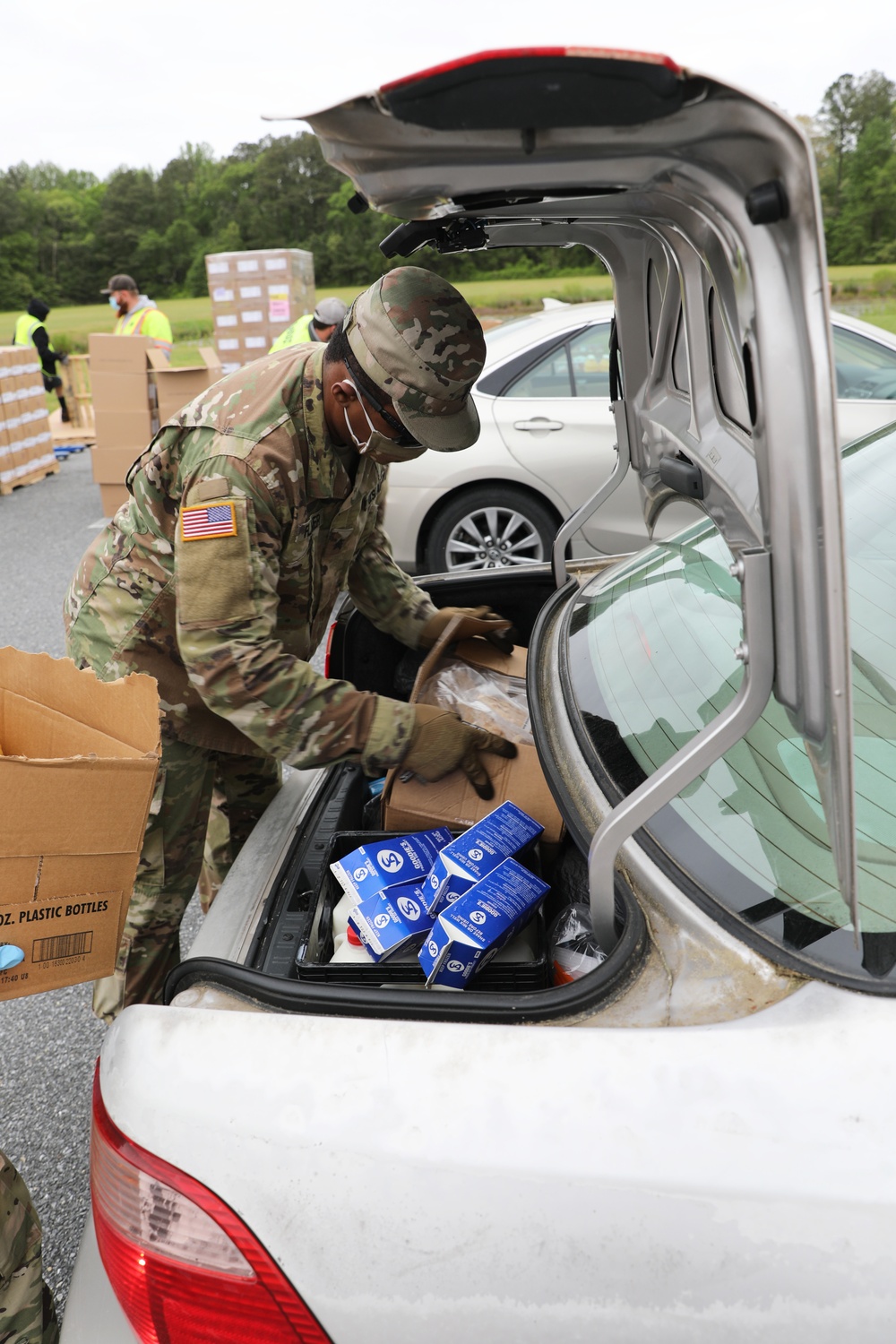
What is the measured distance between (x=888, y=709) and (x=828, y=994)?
0.44m

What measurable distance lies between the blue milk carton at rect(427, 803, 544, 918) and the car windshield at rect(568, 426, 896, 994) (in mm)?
189

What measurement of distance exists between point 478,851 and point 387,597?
36.7 inches

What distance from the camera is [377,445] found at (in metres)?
1.74

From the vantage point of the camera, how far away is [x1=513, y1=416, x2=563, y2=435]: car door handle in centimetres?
504

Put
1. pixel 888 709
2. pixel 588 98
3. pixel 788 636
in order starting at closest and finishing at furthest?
pixel 588 98 → pixel 788 636 → pixel 888 709

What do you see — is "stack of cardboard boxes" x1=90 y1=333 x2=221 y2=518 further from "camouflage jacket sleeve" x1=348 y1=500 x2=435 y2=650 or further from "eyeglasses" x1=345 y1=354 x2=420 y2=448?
"eyeglasses" x1=345 y1=354 x2=420 y2=448

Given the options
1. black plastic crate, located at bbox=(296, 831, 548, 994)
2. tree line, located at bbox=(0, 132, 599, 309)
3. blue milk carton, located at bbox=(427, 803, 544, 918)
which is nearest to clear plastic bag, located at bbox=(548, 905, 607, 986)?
black plastic crate, located at bbox=(296, 831, 548, 994)

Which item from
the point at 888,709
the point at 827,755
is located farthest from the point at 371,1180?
the point at 888,709

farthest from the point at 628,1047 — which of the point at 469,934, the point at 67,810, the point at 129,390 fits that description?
the point at 129,390

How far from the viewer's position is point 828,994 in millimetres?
966

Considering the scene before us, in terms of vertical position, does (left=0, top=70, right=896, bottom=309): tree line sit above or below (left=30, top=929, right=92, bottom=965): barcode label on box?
above

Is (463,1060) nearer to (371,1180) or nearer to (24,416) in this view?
(371,1180)

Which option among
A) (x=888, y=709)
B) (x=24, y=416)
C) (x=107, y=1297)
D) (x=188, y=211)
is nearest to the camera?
(x=107, y=1297)

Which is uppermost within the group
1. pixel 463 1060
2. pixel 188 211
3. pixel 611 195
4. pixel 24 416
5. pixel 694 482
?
pixel 188 211
